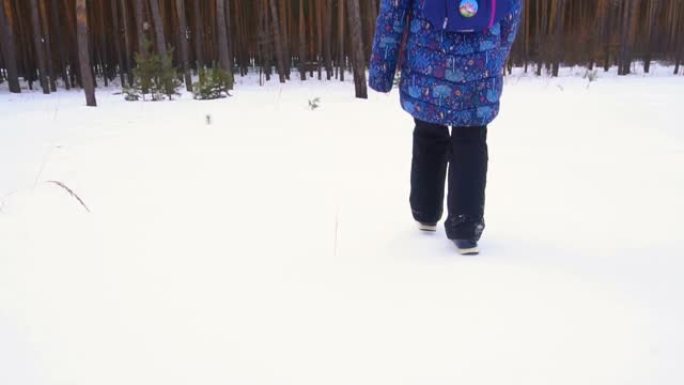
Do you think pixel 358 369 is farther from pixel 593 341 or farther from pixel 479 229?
pixel 479 229

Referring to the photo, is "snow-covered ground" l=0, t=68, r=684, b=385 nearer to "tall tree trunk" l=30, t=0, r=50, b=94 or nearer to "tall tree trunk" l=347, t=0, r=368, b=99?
"tall tree trunk" l=347, t=0, r=368, b=99

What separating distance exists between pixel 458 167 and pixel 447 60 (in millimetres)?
374

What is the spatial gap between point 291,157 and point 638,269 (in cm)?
227

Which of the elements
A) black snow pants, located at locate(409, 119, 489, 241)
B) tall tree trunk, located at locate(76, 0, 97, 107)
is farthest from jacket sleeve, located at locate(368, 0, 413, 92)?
tall tree trunk, located at locate(76, 0, 97, 107)

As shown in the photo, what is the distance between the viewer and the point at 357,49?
8.69 meters

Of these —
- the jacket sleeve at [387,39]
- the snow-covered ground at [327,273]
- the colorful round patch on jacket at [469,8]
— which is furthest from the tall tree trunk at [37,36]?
the colorful round patch on jacket at [469,8]

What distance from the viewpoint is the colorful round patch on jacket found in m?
1.61

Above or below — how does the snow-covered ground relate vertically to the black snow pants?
below

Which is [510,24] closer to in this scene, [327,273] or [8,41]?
[327,273]

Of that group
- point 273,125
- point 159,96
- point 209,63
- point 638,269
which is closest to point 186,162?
point 273,125

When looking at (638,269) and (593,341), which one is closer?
(593,341)

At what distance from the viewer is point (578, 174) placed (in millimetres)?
2971

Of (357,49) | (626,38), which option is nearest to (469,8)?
(357,49)

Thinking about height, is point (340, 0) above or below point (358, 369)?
above
